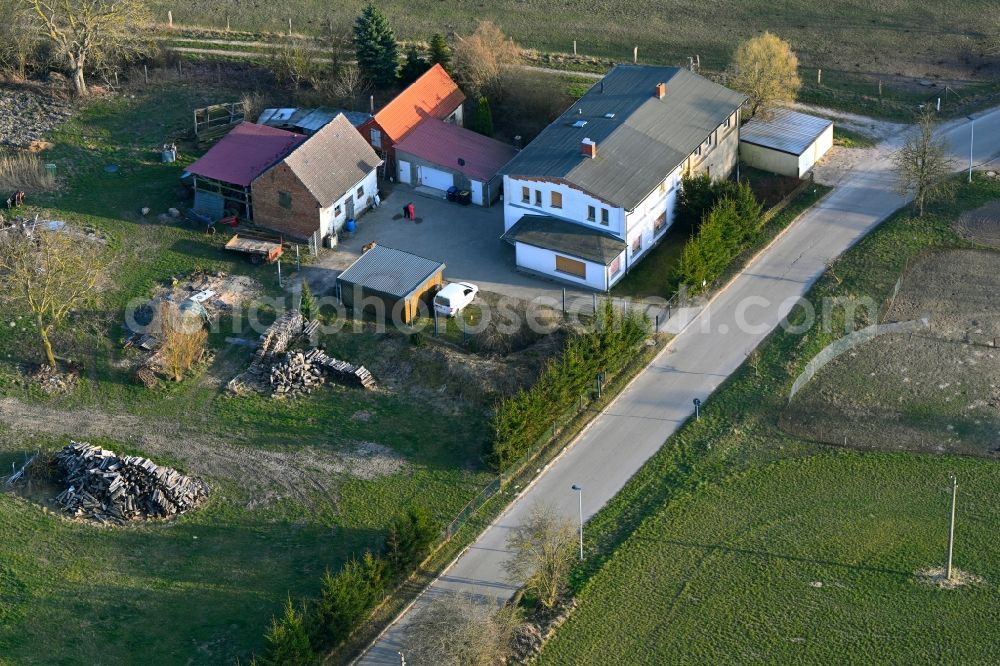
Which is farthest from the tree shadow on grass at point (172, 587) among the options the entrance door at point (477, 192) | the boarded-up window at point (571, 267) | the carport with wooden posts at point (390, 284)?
the entrance door at point (477, 192)

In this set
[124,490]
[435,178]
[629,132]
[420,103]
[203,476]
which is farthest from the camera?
[420,103]

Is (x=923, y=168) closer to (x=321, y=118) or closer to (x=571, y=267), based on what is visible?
(x=571, y=267)

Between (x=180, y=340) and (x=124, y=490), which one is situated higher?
(x=180, y=340)

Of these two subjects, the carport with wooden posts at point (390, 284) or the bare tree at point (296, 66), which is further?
the bare tree at point (296, 66)

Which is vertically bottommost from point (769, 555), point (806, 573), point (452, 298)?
point (806, 573)

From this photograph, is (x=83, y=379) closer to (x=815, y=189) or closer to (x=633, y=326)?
(x=633, y=326)

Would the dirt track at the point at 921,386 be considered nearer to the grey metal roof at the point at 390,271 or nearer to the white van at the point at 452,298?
the white van at the point at 452,298

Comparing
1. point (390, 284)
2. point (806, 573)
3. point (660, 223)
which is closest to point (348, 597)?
point (806, 573)
